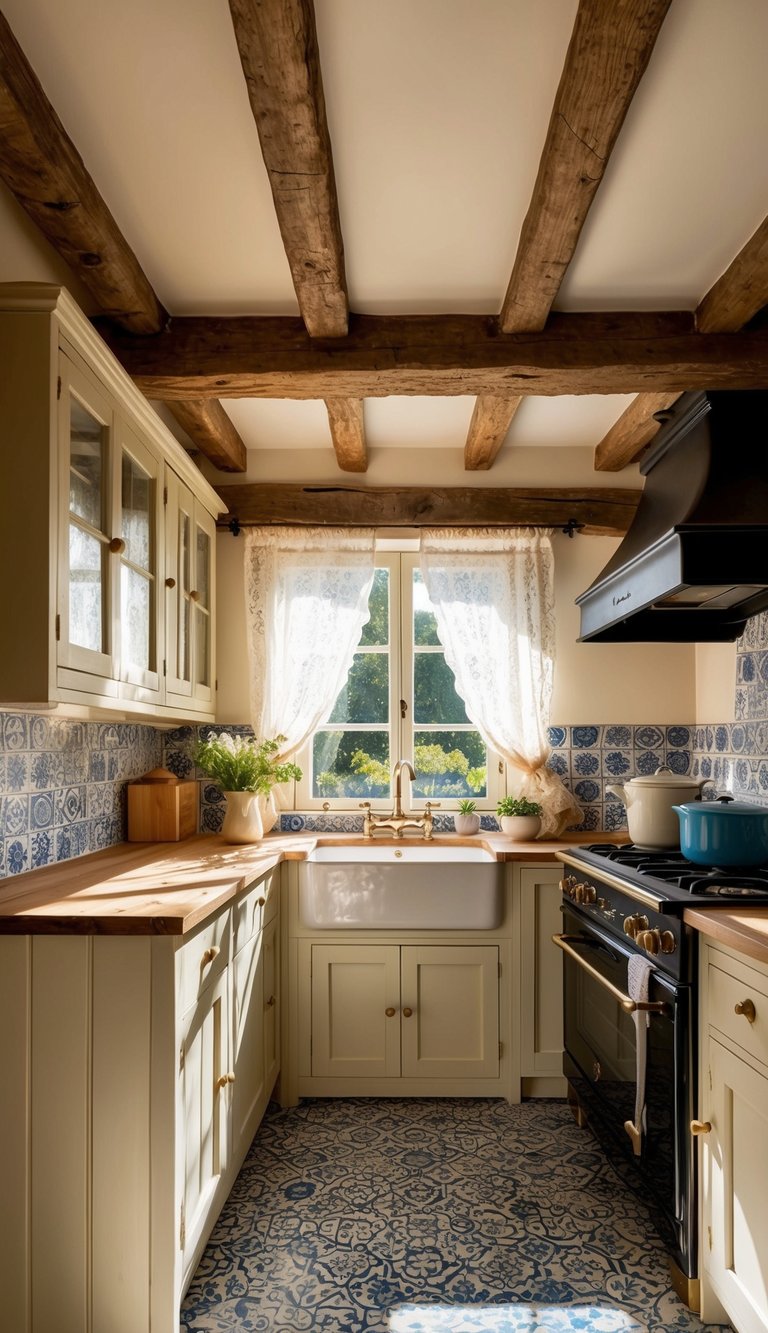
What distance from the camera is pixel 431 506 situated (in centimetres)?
374

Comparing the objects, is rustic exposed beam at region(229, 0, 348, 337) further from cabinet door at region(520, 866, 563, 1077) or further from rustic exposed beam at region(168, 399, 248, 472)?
cabinet door at region(520, 866, 563, 1077)

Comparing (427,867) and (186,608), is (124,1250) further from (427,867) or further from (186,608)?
(186,608)

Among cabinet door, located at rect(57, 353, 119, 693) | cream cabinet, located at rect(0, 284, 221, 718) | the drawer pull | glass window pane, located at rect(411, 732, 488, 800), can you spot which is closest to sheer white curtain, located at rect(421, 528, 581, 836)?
glass window pane, located at rect(411, 732, 488, 800)

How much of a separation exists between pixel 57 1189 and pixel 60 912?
533mm

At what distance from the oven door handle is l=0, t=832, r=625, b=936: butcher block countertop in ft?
1.09

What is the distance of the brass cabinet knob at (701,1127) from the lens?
1.94 meters

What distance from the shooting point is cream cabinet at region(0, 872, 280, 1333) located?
5.86 ft

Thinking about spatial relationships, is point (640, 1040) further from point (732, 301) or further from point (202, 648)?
point (202, 648)

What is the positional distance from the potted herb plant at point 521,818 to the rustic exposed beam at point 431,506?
3.70 feet

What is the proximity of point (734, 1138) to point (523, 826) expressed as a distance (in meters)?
1.73

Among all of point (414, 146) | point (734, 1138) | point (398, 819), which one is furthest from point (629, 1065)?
point (414, 146)

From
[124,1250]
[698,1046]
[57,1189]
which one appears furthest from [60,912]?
[698,1046]

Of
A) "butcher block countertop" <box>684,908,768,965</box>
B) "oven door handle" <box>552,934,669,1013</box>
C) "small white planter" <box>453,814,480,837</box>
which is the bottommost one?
"oven door handle" <box>552,934,669,1013</box>

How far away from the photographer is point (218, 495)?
143 inches
